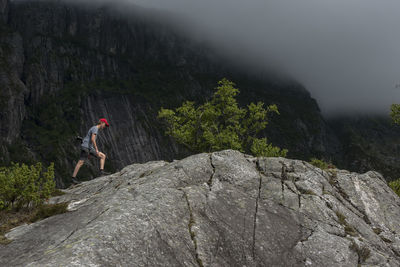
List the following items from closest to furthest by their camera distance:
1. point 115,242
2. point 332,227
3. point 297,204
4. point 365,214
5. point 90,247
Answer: point 90,247, point 115,242, point 332,227, point 297,204, point 365,214

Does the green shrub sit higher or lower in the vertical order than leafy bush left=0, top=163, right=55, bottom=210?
higher

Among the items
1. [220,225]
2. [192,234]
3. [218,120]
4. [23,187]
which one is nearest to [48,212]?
[23,187]

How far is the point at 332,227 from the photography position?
11.6 m

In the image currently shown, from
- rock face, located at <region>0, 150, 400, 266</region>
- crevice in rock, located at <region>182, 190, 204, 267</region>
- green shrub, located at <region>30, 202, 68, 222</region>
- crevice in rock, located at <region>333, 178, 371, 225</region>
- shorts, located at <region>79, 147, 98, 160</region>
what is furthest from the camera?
shorts, located at <region>79, 147, 98, 160</region>

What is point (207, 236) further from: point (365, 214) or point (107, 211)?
point (365, 214)

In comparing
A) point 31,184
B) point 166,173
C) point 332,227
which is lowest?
point 31,184

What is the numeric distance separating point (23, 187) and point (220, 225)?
9987 millimetres

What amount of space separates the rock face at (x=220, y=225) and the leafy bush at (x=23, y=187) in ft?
9.67

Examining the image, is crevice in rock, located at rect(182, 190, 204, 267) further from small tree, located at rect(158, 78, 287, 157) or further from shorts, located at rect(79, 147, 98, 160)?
small tree, located at rect(158, 78, 287, 157)

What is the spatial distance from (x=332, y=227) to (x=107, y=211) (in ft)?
27.9

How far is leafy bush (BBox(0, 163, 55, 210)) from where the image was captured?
1386 centimetres

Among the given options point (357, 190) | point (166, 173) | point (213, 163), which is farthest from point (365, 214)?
point (166, 173)

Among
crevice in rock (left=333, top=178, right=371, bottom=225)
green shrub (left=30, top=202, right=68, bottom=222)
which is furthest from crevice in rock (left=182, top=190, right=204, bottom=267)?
crevice in rock (left=333, top=178, right=371, bottom=225)

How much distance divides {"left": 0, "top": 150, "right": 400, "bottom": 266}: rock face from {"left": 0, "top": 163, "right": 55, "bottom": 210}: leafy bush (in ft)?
9.67
